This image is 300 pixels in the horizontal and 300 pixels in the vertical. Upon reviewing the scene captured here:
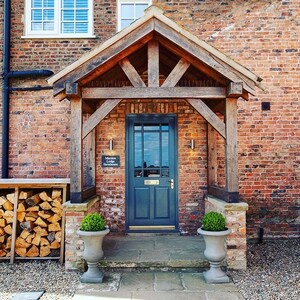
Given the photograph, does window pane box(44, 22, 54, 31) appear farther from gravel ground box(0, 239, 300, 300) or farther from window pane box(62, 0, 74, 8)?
gravel ground box(0, 239, 300, 300)

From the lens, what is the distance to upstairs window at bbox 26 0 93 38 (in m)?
7.12

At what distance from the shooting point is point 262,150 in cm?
691

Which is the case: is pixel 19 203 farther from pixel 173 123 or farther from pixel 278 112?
pixel 278 112

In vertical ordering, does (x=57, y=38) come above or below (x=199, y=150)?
A: above

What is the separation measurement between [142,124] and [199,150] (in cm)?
133

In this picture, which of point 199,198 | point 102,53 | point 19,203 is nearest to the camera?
point 102,53

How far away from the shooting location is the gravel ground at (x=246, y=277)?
4355 millimetres

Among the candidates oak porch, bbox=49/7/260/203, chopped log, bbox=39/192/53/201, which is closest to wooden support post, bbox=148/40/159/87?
oak porch, bbox=49/7/260/203

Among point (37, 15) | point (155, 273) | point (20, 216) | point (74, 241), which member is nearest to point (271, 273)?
point (155, 273)

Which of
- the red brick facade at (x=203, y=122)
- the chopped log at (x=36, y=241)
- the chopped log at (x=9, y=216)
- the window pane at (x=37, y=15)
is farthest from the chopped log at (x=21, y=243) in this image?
the window pane at (x=37, y=15)

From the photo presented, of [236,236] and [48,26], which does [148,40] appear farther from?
[236,236]

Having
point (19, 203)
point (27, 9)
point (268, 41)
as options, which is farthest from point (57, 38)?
point (268, 41)

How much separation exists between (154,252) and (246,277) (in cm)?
151

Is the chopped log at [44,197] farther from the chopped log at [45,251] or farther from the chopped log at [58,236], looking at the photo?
the chopped log at [45,251]
